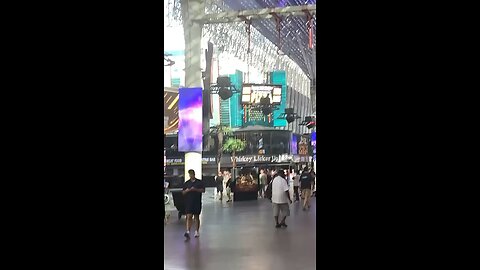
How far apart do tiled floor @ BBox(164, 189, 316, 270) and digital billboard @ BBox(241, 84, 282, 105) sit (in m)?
3.05

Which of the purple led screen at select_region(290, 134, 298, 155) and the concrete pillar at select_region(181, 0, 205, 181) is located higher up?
the concrete pillar at select_region(181, 0, 205, 181)

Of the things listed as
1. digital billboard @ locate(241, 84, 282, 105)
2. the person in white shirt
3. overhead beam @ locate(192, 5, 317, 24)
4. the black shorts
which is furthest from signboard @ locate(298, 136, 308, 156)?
the black shorts

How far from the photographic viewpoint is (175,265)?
5.26 meters

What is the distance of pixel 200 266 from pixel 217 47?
8224 mm

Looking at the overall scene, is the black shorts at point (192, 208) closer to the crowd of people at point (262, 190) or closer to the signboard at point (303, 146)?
the crowd of people at point (262, 190)

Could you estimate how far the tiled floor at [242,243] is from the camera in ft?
17.7

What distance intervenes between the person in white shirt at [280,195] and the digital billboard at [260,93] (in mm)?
4182

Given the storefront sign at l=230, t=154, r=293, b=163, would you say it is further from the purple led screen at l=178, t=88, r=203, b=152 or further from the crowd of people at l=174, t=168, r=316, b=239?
the purple led screen at l=178, t=88, r=203, b=152

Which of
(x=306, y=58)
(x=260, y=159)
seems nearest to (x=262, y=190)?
(x=260, y=159)

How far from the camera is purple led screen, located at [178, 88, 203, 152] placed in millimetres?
8297

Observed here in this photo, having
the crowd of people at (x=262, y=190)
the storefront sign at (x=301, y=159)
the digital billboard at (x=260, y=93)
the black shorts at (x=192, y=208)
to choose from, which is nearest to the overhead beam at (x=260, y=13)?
the digital billboard at (x=260, y=93)
